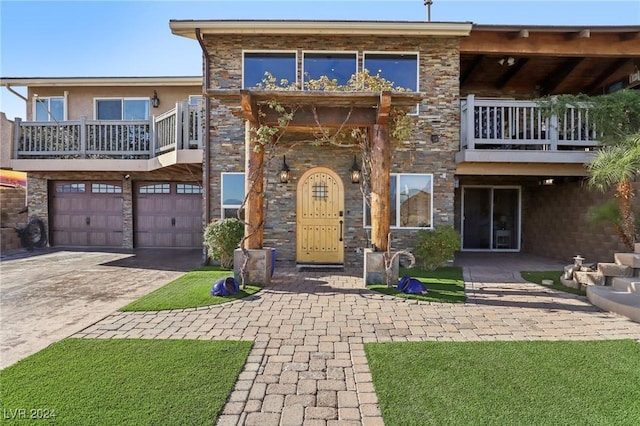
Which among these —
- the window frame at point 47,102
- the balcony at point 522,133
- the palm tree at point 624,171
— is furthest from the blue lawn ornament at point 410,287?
the window frame at point 47,102

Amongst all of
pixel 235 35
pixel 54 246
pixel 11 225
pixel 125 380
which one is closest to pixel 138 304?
pixel 125 380

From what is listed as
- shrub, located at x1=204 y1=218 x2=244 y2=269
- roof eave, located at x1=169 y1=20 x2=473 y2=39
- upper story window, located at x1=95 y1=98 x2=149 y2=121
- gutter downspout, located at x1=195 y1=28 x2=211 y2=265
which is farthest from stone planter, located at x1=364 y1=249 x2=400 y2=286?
upper story window, located at x1=95 y1=98 x2=149 y2=121

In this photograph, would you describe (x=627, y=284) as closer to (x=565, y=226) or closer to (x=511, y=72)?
(x=565, y=226)

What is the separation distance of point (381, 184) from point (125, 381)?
495 centimetres

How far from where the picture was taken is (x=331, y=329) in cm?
436

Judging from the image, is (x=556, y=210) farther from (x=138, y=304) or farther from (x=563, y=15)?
(x=138, y=304)

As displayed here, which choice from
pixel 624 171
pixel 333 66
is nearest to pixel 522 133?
pixel 624 171

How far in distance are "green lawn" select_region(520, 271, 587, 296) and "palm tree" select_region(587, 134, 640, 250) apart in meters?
1.42

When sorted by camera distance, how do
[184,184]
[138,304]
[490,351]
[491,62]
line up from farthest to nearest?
[184,184], [491,62], [138,304], [490,351]

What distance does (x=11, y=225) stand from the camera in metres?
12.1

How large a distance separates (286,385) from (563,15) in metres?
11.1

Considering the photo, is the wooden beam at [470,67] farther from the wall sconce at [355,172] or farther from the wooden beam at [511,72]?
the wall sconce at [355,172]

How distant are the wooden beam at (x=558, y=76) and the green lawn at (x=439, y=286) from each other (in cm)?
687

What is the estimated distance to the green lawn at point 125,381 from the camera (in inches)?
99.2
